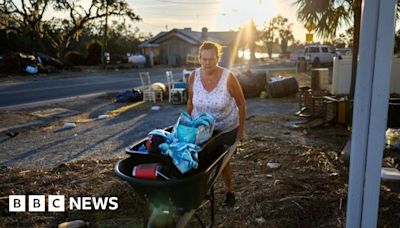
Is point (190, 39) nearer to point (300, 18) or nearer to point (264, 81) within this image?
point (264, 81)

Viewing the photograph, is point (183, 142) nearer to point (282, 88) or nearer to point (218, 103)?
point (218, 103)

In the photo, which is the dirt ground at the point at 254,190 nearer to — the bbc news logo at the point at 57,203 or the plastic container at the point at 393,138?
the bbc news logo at the point at 57,203

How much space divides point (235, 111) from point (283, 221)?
114cm

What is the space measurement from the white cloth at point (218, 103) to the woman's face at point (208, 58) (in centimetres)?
15

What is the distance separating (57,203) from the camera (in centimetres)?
391

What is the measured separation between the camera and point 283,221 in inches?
134

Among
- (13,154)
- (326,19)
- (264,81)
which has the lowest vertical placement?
(13,154)

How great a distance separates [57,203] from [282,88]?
408 inches

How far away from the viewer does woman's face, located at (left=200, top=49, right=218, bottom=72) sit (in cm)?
320

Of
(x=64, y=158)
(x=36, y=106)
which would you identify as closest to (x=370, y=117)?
(x=64, y=158)

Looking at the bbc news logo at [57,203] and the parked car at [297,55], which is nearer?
the bbc news logo at [57,203]

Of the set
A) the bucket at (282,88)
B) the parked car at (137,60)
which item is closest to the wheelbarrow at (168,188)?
the bucket at (282,88)

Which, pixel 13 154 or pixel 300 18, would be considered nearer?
pixel 13 154

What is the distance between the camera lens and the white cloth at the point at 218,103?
10.8 feet
